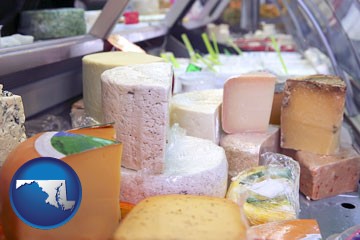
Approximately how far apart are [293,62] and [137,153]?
1960 mm

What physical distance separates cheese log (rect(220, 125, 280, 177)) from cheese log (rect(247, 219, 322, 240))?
345 mm

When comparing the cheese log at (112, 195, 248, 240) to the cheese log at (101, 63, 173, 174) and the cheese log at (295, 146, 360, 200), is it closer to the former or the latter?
the cheese log at (101, 63, 173, 174)

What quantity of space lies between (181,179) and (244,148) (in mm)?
354

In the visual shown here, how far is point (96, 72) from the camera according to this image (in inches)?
49.0

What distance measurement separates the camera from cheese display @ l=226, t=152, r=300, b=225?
943 mm

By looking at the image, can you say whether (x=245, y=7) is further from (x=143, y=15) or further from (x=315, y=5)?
(x=315, y=5)

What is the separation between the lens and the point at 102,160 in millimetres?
735

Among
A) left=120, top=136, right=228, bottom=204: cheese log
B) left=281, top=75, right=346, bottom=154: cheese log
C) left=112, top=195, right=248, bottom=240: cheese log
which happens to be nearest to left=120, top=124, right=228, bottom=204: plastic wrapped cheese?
left=120, top=136, right=228, bottom=204: cheese log

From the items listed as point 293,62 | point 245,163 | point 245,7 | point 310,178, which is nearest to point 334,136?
point 310,178

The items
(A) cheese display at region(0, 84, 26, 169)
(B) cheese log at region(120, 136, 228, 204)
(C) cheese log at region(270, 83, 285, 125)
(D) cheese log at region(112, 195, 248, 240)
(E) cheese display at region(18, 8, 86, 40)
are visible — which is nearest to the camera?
(D) cheese log at region(112, 195, 248, 240)

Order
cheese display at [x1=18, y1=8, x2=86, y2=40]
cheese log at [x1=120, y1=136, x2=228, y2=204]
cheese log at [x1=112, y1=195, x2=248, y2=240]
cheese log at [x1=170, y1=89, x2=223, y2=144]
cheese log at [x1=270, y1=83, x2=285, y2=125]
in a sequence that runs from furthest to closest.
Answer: cheese display at [x1=18, y1=8, x2=86, y2=40], cheese log at [x1=270, y1=83, x2=285, y2=125], cheese log at [x1=170, y1=89, x2=223, y2=144], cheese log at [x1=120, y1=136, x2=228, y2=204], cheese log at [x1=112, y1=195, x2=248, y2=240]

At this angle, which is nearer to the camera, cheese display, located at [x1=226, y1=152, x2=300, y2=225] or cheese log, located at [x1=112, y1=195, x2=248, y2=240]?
cheese log, located at [x1=112, y1=195, x2=248, y2=240]

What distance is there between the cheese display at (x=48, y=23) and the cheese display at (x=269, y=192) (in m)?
0.93

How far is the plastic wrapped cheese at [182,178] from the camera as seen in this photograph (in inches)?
36.6
